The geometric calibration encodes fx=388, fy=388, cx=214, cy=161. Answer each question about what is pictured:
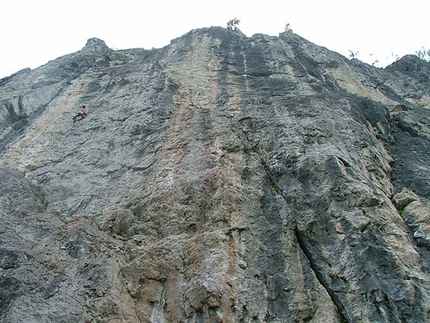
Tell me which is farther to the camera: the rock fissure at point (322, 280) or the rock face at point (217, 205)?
the rock face at point (217, 205)

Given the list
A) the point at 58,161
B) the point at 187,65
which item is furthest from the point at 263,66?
the point at 58,161

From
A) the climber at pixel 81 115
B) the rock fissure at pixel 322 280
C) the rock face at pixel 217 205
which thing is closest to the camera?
the rock fissure at pixel 322 280

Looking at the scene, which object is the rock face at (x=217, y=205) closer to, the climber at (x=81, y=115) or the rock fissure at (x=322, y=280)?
the rock fissure at (x=322, y=280)

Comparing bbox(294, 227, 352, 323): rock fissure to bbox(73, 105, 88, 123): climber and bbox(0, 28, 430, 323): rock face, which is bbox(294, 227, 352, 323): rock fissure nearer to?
bbox(0, 28, 430, 323): rock face

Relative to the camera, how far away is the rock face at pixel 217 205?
24.7 ft

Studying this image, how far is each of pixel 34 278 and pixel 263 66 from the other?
13020 millimetres

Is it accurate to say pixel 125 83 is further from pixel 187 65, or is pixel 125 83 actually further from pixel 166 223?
pixel 166 223

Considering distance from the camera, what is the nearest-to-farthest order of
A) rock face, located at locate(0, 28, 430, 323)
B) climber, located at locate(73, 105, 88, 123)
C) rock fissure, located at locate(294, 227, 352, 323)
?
rock fissure, located at locate(294, 227, 352, 323)
rock face, located at locate(0, 28, 430, 323)
climber, located at locate(73, 105, 88, 123)

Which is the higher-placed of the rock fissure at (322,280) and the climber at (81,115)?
the climber at (81,115)

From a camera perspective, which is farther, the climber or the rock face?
the climber

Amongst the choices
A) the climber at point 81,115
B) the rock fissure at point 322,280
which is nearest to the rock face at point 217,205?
the rock fissure at point 322,280

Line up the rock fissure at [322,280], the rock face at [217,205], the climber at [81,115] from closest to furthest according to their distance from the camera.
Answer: the rock fissure at [322,280] < the rock face at [217,205] < the climber at [81,115]

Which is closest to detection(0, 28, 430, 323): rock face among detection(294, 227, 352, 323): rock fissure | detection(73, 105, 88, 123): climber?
detection(294, 227, 352, 323): rock fissure

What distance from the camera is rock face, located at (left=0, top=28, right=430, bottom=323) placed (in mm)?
7527
